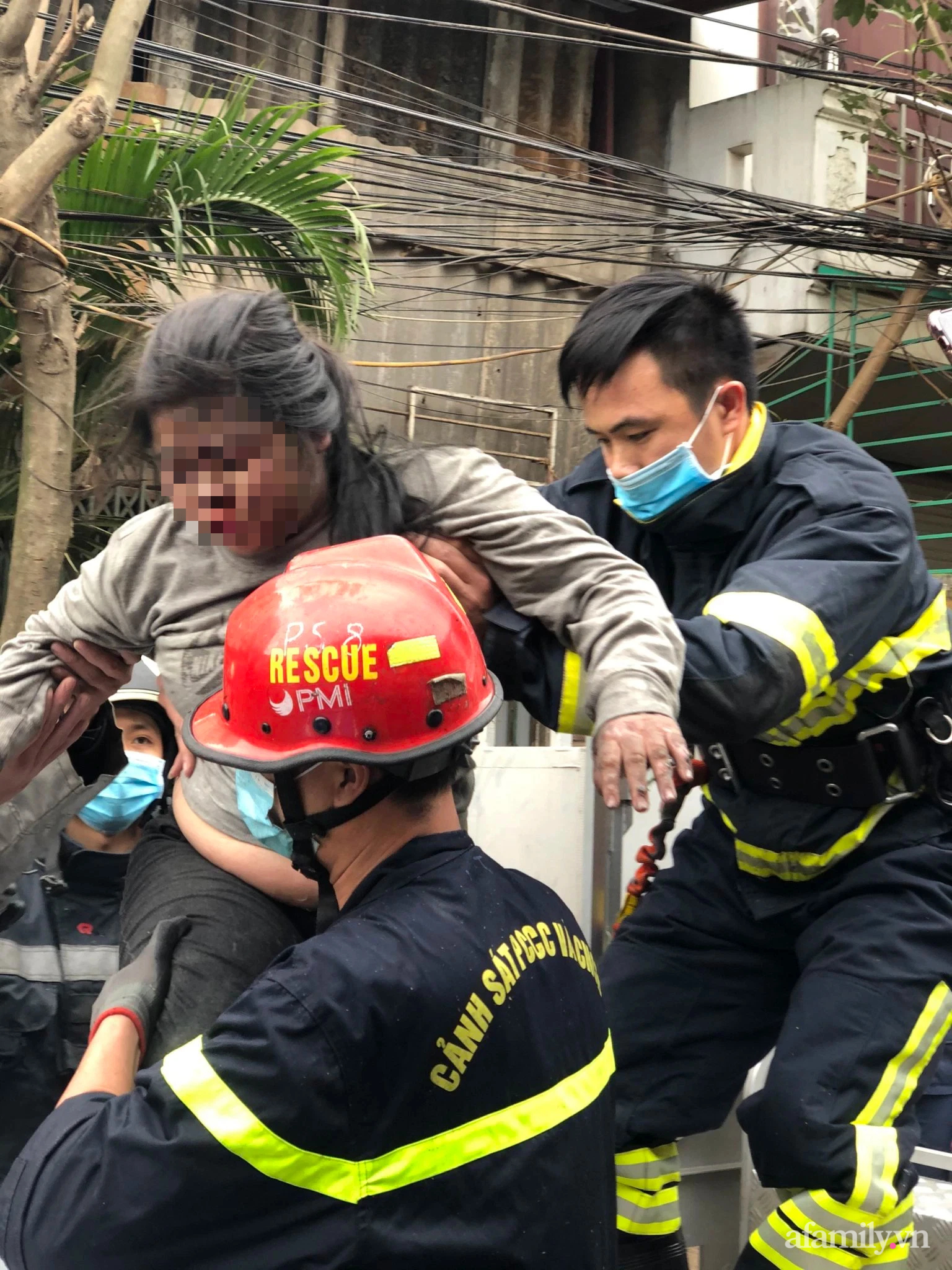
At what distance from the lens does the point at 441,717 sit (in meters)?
1.72

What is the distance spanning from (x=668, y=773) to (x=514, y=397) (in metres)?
8.72

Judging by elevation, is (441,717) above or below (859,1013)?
above

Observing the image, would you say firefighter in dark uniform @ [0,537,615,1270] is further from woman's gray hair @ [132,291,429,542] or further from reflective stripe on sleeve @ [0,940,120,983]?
reflective stripe on sleeve @ [0,940,120,983]

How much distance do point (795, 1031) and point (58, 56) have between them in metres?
3.43

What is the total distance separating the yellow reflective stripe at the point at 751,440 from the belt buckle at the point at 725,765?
1.70ft

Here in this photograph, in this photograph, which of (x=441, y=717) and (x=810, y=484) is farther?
(x=810, y=484)

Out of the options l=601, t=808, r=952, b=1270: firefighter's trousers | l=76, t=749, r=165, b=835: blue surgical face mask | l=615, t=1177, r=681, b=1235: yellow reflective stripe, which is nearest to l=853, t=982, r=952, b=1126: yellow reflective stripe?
l=601, t=808, r=952, b=1270: firefighter's trousers

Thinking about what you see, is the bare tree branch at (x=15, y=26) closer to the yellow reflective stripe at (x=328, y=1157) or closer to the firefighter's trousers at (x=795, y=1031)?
the firefighter's trousers at (x=795, y=1031)

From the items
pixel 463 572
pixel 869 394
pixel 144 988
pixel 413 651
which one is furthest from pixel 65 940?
pixel 869 394

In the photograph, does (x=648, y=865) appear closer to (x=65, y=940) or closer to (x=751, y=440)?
(x=751, y=440)

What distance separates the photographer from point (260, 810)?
2.03 metres

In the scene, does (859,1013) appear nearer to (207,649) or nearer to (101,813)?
(207,649)

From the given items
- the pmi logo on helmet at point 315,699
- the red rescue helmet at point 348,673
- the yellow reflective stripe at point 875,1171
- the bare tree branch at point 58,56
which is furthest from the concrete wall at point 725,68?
the pmi logo on helmet at point 315,699

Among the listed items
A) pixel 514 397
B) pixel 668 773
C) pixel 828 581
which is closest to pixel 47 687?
pixel 668 773
